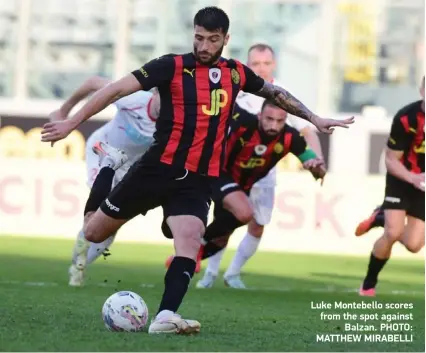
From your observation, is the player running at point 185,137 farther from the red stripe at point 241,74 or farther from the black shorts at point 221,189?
the black shorts at point 221,189

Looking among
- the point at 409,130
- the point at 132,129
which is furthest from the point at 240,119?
the point at 409,130

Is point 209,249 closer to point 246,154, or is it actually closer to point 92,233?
point 246,154

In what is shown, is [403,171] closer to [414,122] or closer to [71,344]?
Result: [414,122]

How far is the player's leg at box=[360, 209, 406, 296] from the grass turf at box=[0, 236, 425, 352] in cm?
17

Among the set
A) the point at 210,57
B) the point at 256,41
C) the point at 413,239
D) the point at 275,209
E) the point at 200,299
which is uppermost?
the point at 256,41

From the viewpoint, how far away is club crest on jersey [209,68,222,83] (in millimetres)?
7695

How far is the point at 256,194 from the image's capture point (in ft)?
43.8

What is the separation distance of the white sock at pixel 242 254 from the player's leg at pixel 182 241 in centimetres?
488

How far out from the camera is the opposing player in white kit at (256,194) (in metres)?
12.4

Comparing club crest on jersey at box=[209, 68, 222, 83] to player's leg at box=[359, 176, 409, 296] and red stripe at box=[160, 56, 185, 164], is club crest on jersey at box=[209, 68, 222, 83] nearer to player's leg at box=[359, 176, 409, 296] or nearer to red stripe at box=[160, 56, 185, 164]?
red stripe at box=[160, 56, 185, 164]

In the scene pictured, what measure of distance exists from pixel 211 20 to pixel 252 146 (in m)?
4.72

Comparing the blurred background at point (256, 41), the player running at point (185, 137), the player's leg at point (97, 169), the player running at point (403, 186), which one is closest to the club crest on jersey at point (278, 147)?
the player running at point (403, 186)

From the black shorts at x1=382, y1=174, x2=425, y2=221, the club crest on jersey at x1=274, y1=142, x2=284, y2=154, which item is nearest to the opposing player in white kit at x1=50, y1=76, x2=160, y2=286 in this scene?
the club crest on jersey at x1=274, y1=142, x2=284, y2=154

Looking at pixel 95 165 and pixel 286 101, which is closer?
pixel 286 101
